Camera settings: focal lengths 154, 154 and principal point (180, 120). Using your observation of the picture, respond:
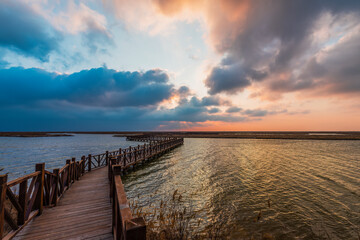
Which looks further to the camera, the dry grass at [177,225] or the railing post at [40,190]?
the dry grass at [177,225]

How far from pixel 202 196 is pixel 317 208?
20.9 feet

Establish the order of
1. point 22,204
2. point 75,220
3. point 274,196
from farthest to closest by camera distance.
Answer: point 274,196 < point 75,220 < point 22,204

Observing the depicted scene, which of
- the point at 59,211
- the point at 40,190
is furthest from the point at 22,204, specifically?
the point at 59,211

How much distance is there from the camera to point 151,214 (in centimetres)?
805

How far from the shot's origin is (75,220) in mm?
5363

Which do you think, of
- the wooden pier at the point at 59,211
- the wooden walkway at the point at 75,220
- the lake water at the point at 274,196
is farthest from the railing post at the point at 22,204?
the lake water at the point at 274,196

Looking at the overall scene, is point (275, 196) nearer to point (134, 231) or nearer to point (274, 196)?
point (274, 196)

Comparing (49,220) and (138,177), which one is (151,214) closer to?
(49,220)

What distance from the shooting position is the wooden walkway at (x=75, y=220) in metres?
4.57

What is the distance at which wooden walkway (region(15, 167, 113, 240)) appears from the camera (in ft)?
15.0

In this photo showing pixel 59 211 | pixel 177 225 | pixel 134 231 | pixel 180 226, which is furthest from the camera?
pixel 177 225

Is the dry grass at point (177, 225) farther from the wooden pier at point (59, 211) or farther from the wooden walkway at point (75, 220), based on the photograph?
the wooden pier at point (59, 211)

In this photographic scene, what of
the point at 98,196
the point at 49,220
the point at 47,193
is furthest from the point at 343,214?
the point at 47,193

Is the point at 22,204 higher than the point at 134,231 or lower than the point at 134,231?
lower
